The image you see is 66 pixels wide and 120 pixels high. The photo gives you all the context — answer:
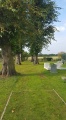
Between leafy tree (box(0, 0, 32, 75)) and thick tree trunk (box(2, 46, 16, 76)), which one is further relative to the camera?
thick tree trunk (box(2, 46, 16, 76))

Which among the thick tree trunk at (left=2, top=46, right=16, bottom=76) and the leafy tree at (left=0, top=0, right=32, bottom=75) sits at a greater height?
the leafy tree at (left=0, top=0, right=32, bottom=75)

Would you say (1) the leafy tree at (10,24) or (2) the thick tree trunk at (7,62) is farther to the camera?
(2) the thick tree trunk at (7,62)

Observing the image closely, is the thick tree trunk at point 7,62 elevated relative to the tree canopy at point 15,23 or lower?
lower

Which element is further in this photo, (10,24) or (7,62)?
(7,62)

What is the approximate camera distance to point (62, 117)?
948 centimetres

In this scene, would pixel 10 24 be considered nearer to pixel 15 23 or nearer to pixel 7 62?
pixel 15 23

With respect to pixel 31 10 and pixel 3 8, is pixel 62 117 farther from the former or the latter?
pixel 31 10

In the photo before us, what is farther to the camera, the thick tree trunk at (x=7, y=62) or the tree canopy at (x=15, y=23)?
the thick tree trunk at (x=7, y=62)

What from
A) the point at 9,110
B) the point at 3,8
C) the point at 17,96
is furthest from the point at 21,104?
the point at 3,8

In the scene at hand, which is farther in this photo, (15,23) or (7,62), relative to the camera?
(7,62)

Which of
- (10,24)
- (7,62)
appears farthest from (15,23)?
(7,62)

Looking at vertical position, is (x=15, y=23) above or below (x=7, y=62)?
above

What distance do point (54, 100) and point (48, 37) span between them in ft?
113

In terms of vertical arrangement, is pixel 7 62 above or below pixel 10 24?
below
